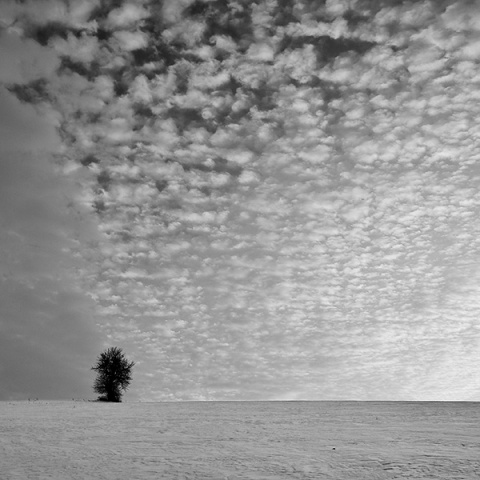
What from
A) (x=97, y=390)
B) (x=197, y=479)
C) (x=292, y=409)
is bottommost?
(x=197, y=479)

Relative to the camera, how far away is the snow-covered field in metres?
16.3

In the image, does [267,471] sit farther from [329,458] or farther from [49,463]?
[49,463]

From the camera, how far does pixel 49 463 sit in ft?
59.8

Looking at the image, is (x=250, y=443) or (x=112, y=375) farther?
(x=112, y=375)

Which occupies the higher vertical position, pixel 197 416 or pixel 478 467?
pixel 197 416

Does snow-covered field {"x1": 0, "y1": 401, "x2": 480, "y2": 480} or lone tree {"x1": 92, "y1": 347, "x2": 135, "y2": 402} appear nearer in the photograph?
snow-covered field {"x1": 0, "y1": 401, "x2": 480, "y2": 480}

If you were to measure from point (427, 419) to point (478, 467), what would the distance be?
36.8ft

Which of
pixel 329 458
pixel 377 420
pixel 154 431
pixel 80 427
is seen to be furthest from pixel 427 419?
pixel 80 427

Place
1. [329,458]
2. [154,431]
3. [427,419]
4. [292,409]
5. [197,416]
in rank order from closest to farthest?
[329,458], [154,431], [427,419], [197,416], [292,409]

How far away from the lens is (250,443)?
21.1 meters

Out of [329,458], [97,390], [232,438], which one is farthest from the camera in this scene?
[97,390]

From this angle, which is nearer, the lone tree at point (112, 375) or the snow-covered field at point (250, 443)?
the snow-covered field at point (250, 443)

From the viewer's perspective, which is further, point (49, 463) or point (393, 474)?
point (49, 463)

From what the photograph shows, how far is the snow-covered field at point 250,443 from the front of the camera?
16.3 metres
